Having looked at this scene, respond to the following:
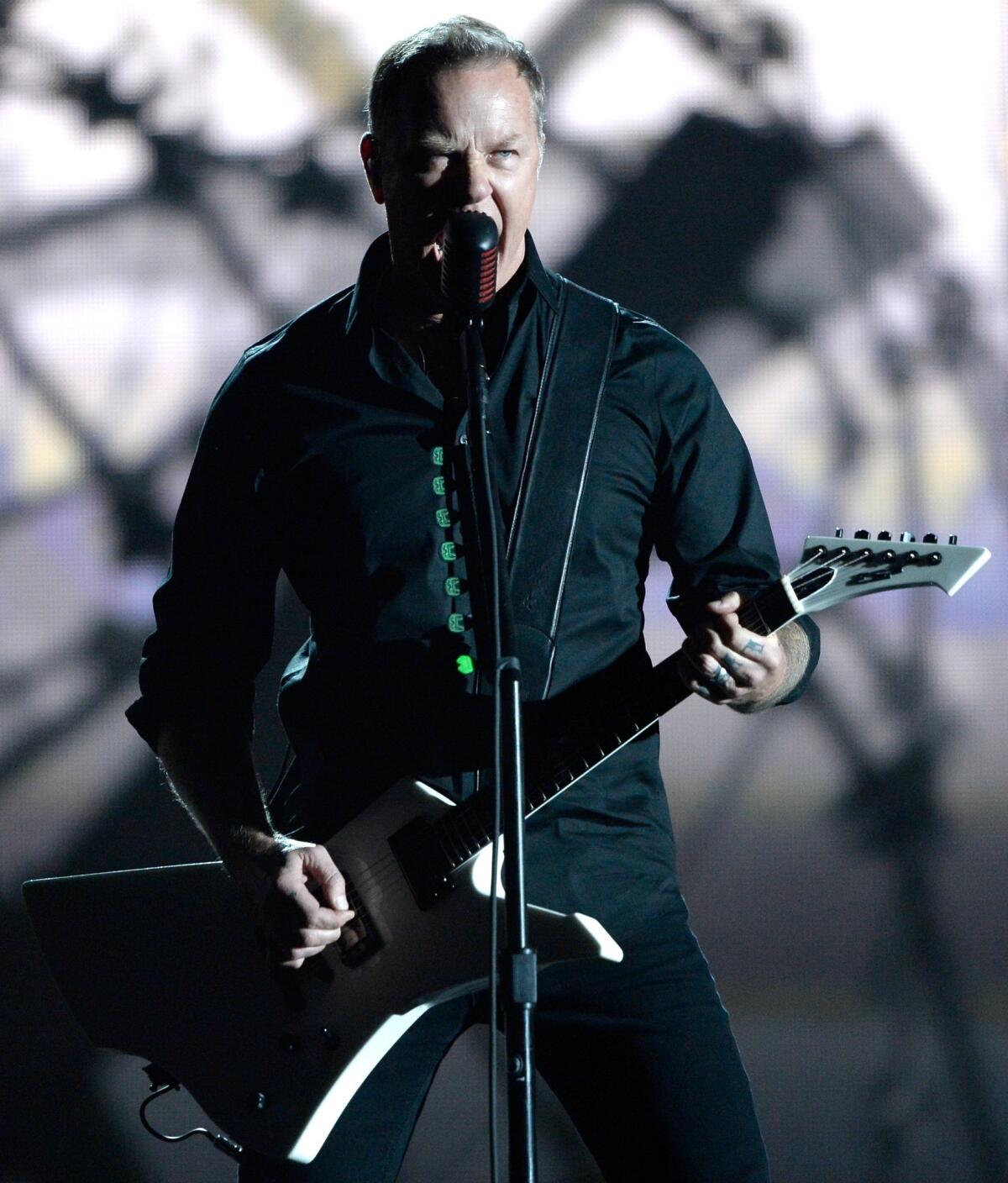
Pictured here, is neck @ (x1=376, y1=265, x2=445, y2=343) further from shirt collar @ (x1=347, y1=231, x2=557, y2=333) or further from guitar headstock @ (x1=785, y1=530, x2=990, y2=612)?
guitar headstock @ (x1=785, y1=530, x2=990, y2=612)

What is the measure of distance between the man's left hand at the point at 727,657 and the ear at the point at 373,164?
2.32ft

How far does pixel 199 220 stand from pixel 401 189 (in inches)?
47.4

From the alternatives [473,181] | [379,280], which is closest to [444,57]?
[473,181]

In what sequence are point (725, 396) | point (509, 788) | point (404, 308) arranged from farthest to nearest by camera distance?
1. point (725, 396)
2. point (404, 308)
3. point (509, 788)

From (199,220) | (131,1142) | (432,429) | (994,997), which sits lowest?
(994,997)

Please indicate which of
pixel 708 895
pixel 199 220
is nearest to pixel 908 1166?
pixel 708 895

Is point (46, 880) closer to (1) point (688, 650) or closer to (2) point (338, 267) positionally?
(1) point (688, 650)

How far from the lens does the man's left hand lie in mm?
1463

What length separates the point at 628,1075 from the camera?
1.51 meters

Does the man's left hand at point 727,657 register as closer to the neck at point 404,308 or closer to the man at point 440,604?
the man at point 440,604

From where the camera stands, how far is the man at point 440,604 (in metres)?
1.53

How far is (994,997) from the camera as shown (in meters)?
2.64

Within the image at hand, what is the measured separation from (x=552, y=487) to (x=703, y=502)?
19 cm

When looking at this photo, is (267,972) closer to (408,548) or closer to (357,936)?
(357,936)
